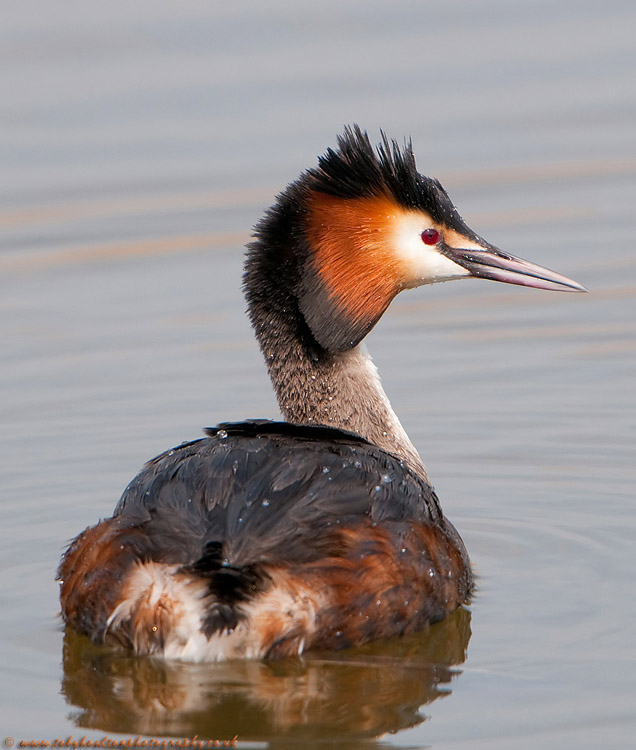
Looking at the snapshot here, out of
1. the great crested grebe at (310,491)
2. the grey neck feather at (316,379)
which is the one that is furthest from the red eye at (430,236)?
the grey neck feather at (316,379)

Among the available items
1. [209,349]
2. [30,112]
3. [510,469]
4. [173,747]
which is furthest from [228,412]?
[30,112]

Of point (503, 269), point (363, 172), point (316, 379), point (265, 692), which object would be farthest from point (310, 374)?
point (265, 692)

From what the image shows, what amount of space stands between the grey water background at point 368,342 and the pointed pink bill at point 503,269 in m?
0.96

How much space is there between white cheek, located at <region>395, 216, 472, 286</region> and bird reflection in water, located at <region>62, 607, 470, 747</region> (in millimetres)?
1938

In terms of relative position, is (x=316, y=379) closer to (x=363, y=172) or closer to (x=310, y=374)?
(x=310, y=374)

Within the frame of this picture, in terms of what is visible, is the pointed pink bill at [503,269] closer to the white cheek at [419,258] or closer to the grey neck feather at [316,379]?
the white cheek at [419,258]

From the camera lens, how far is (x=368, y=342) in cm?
1008

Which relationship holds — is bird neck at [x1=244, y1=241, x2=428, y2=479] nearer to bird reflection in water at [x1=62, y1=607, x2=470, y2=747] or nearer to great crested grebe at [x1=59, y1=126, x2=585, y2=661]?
great crested grebe at [x1=59, y1=126, x2=585, y2=661]

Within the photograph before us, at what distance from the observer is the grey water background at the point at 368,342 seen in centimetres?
598

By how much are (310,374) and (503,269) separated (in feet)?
3.47

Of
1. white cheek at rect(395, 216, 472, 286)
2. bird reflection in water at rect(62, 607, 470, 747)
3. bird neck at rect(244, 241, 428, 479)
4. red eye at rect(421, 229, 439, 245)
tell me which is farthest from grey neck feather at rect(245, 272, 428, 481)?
bird reflection in water at rect(62, 607, 470, 747)

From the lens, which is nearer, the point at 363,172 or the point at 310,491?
the point at 310,491

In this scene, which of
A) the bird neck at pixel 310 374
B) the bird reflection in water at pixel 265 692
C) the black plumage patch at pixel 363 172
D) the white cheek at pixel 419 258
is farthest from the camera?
the white cheek at pixel 419 258

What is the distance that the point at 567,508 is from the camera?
25.5 feet
